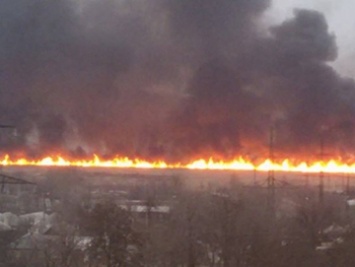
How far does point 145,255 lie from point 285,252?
14.8 feet

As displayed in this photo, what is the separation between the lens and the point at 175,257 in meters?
25.9

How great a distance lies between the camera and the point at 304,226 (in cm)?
3316

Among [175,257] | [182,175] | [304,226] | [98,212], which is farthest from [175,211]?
[182,175]

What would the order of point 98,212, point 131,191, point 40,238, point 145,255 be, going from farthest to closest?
1. point 131,191
2. point 40,238
3. point 145,255
4. point 98,212

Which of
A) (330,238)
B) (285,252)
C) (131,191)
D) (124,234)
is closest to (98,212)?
(124,234)

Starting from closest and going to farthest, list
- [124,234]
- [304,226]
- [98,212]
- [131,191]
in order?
1. [124,234]
2. [98,212]
3. [304,226]
4. [131,191]

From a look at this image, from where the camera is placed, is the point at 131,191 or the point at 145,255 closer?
the point at 145,255

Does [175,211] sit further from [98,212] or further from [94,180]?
[94,180]

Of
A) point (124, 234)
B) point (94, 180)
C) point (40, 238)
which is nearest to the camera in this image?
point (124, 234)

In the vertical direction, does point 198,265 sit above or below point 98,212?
below

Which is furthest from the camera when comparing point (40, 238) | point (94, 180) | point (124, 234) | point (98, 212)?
point (94, 180)

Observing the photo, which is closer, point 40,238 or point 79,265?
point 79,265

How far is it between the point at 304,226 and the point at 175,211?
18.5 ft

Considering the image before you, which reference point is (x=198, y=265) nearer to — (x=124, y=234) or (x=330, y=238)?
(x=124, y=234)
